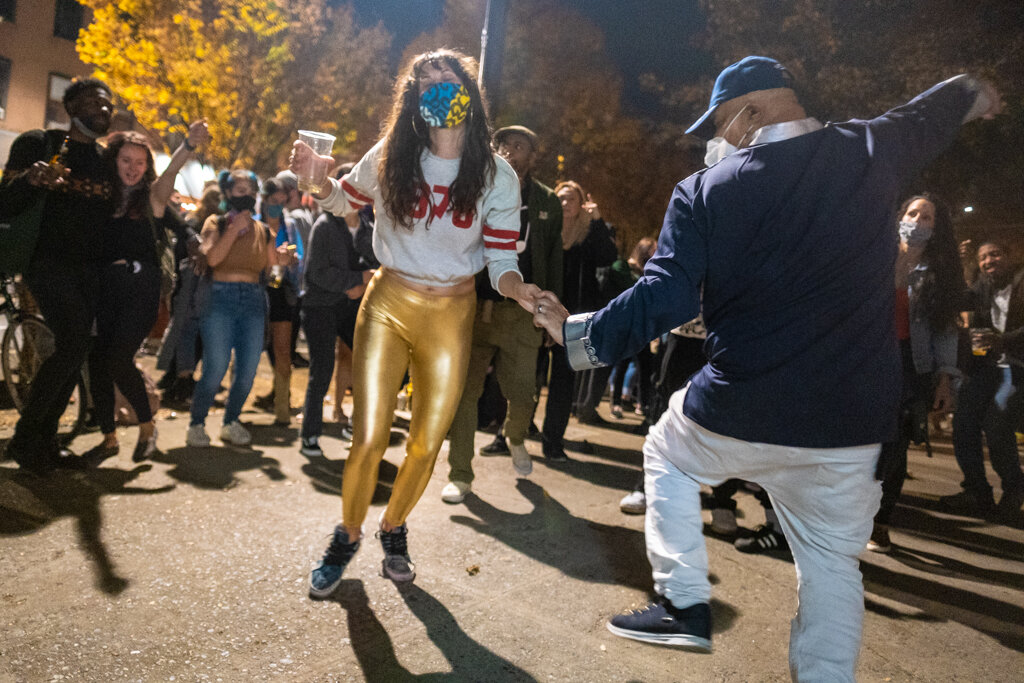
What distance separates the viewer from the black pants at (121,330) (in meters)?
4.91

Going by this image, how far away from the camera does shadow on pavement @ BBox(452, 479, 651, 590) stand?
385 centimetres

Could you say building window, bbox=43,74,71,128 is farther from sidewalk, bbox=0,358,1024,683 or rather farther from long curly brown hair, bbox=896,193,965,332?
long curly brown hair, bbox=896,193,965,332

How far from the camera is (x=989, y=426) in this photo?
6.09 metres


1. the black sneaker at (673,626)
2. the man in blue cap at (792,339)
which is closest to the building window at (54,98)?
the man in blue cap at (792,339)

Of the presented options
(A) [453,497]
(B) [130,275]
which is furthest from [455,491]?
(B) [130,275]

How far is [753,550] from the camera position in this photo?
173 inches

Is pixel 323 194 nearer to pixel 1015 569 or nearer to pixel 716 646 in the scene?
pixel 716 646

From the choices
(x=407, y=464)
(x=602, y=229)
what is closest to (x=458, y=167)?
(x=407, y=464)

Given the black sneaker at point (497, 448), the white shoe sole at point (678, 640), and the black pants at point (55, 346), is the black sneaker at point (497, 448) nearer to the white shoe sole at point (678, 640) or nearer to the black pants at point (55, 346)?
the black pants at point (55, 346)

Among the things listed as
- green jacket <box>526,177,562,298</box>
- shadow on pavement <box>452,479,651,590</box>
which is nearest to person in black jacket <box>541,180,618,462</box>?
green jacket <box>526,177,562,298</box>

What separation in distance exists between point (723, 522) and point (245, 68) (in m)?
22.0

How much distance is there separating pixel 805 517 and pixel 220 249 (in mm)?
4674

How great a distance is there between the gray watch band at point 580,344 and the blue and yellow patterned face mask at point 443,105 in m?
1.23

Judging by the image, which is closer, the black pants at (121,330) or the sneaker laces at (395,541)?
the sneaker laces at (395,541)
